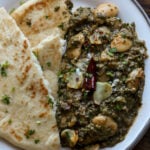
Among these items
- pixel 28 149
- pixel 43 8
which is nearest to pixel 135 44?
pixel 43 8

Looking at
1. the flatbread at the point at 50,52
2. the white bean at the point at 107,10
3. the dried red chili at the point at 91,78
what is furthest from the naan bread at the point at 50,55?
the white bean at the point at 107,10

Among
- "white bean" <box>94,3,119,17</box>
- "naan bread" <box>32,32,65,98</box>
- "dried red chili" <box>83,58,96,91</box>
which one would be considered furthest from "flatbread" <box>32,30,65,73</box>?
"white bean" <box>94,3,119,17</box>

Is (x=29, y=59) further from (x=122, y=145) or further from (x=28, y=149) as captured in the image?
(x=122, y=145)

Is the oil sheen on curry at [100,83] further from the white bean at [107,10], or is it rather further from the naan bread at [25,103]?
the naan bread at [25,103]

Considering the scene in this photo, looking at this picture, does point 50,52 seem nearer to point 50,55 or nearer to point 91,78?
point 50,55

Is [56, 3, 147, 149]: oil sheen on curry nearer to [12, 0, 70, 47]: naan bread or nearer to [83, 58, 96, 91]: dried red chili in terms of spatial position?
[83, 58, 96, 91]: dried red chili
